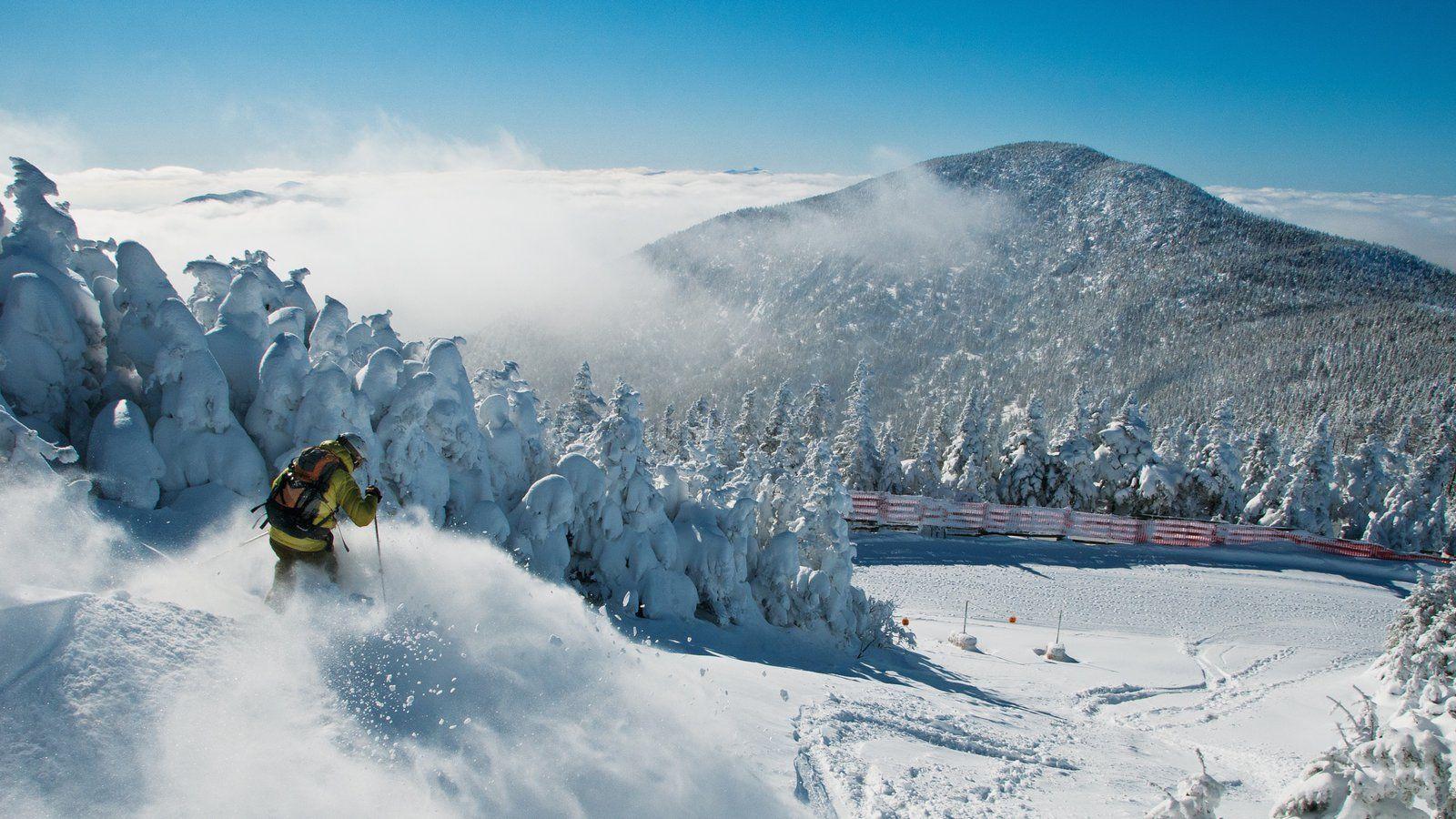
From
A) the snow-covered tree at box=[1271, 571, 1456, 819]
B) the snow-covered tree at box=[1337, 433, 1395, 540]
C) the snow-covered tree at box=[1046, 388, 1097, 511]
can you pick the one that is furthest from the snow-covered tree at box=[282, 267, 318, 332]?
the snow-covered tree at box=[1337, 433, 1395, 540]

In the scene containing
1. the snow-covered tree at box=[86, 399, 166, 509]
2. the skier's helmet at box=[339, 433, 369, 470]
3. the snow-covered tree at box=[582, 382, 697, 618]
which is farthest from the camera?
the snow-covered tree at box=[582, 382, 697, 618]

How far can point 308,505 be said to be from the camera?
720 centimetres

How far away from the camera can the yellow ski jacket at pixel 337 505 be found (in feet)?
23.3

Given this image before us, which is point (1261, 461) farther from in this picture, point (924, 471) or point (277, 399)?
point (277, 399)

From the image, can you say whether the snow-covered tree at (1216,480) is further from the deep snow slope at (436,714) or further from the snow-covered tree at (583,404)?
the snow-covered tree at (583,404)

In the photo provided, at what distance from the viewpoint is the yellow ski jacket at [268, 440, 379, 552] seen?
709 cm

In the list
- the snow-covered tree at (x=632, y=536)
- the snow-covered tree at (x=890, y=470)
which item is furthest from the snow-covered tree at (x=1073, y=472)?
the snow-covered tree at (x=632, y=536)

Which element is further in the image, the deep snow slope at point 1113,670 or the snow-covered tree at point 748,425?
the snow-covered tree at point 748,425

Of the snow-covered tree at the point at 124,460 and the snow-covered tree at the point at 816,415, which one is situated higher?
the snow-covered tree at the point at 124,460

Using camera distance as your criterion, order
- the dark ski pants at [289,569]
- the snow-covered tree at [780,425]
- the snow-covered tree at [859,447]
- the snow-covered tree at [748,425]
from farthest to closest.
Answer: the snow-covered tree at [748,425]
the snow-covered tree at [780,425]
the snow-covered tree at [859,447]
the dark ski pants at [289,569]

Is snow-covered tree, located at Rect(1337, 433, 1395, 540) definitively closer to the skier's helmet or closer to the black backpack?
the skier's helmet

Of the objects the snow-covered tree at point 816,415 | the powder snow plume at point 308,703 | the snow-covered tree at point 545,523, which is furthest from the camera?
the snow-covered tree at point 816,415

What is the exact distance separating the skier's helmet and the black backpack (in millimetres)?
203

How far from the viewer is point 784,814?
18.7ft
